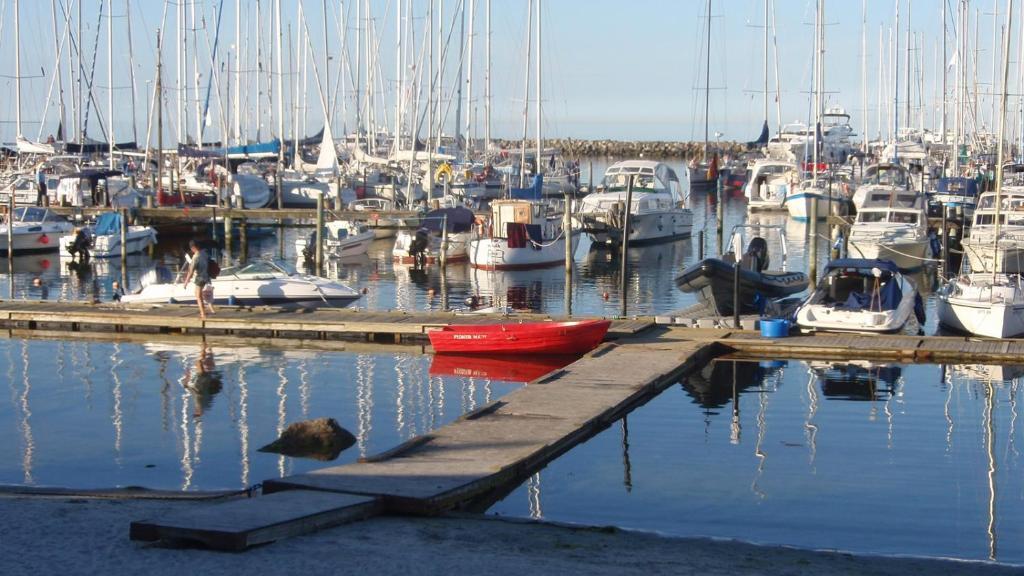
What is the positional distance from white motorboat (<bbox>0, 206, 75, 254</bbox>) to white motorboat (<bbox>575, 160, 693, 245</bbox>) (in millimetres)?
19004

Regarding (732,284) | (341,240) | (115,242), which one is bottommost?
(732,284)

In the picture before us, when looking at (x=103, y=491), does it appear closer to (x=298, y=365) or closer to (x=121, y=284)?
(x=298, y=365)

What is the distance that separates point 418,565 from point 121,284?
32195 millimetres

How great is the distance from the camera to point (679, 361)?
22500mm

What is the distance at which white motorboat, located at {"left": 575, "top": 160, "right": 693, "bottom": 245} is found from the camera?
48.7 metres

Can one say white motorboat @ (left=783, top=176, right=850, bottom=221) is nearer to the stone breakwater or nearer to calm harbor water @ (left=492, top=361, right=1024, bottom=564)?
calm harbor water @ (left=492, top=361, right=1024, bottom=564)

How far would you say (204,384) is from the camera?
909 inches

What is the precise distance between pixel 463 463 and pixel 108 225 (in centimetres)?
3602

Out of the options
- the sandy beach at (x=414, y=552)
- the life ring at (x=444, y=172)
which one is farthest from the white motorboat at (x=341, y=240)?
the sandy beach at (x=414, y=552)

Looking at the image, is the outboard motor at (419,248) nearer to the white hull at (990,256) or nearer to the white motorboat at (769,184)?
the white hull at (990,256)

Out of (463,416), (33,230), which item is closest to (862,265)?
(463,416)

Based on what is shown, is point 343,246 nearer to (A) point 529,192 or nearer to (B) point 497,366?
(A) point 529,192

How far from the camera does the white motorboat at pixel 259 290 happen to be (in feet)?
96.0

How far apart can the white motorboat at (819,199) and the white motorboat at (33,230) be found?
31.2 m
